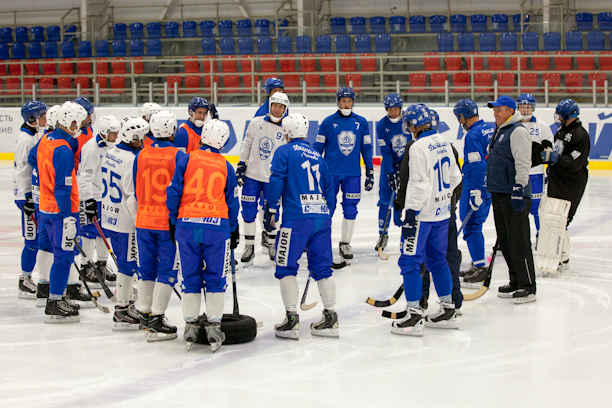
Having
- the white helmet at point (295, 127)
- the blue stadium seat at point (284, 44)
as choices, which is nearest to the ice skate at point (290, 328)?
the white helmet at point (295, 127)

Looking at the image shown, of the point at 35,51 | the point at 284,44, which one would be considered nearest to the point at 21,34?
the point at 35,51

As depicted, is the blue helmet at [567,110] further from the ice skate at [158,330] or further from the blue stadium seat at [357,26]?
the blue stadium seat at [357,26]

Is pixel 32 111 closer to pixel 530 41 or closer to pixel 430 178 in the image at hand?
pixel 430 178

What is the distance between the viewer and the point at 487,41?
1633 cm

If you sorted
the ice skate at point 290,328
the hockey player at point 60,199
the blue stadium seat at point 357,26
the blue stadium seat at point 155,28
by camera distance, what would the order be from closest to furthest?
the ice skate at point 290,328, the hockey player at point 60,199, the blue stadium seat at point 357,26, the blue stadium seat at point 155,28

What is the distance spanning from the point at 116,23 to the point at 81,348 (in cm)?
1669

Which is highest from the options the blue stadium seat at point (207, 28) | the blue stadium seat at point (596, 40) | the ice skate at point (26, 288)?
the blue stadium seat at point (207, 28)

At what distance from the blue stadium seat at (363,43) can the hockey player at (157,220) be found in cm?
1286

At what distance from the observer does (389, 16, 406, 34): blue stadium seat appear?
1780cm

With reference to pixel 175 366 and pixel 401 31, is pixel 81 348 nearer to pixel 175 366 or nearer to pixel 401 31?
pixel 175 366

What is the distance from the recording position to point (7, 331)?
199 inches

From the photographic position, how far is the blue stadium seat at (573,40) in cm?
1460

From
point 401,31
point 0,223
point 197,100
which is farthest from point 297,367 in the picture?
point 401,31

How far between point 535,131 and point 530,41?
28.2 ft
